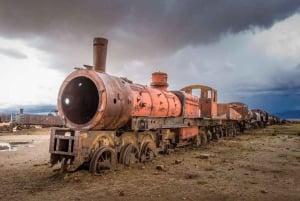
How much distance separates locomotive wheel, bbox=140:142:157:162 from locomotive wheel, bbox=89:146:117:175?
7.41ft

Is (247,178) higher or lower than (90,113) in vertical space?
lower

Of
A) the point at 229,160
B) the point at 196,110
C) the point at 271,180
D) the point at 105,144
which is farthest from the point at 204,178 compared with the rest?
the point at 196,110

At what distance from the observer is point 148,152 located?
1314 centimetres

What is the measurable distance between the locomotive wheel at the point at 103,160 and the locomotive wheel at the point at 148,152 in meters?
2.26

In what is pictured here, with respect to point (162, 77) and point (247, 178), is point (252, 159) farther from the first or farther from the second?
point (162, 77)

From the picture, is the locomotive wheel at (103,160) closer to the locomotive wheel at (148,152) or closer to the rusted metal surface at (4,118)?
the locomotive wheel at (148,152)

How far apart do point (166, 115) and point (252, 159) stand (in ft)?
14.2

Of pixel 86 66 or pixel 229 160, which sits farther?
pixel 229 160

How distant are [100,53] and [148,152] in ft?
15.1

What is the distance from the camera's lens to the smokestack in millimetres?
11102

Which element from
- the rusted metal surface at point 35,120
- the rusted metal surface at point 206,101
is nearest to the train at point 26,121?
the rusted metal surface at point 35,120

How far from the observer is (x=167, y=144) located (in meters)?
15.5

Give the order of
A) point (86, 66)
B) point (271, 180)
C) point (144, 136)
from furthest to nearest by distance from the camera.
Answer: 1. point (144, 136)
2. point (86, 66)
3. point (271, 180)

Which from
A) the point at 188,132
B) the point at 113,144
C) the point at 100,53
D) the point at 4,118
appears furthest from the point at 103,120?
the point at 4,118
